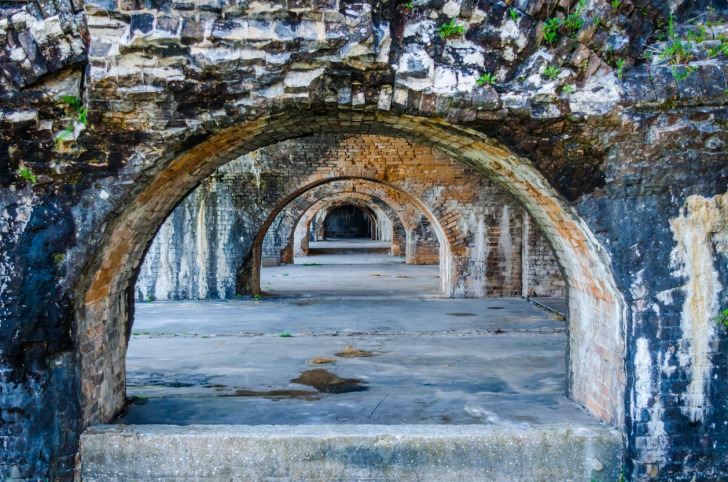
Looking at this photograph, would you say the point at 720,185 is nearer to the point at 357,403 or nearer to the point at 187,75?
the point at 357,403

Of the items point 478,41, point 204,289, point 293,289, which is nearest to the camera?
point 478,41

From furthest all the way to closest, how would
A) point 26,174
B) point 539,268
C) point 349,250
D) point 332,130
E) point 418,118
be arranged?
point 349,250 → point 539,268 → point 332,130 → point 418,118 → point 26,174

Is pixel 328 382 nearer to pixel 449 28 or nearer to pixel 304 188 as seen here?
pixel 449 28

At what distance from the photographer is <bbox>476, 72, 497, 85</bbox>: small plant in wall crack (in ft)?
13.1

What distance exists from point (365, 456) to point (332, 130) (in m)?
2.54

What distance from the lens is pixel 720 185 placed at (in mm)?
4020

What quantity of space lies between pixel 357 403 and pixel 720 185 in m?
3.04

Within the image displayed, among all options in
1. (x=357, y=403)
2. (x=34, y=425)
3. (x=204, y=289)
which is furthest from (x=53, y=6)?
(x=204, y=289)

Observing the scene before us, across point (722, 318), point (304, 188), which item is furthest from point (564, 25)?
point (304, 188)

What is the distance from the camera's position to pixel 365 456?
166 inches

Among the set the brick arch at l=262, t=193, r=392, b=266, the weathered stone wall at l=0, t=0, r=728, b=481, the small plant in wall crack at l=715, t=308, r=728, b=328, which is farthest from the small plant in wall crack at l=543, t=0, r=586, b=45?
the brick arch at l=262, t=193, r=392, b=266

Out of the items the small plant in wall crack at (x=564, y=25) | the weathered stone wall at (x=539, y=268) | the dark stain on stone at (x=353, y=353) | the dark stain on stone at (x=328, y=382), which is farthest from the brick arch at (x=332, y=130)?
the weathered stone wall at (x=539, y=268)

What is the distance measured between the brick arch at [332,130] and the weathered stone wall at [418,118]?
0.05 metres

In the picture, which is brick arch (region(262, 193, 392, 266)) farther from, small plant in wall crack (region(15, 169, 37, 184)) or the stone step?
small plant in wall crack (region(15, 169, 37, 184))
